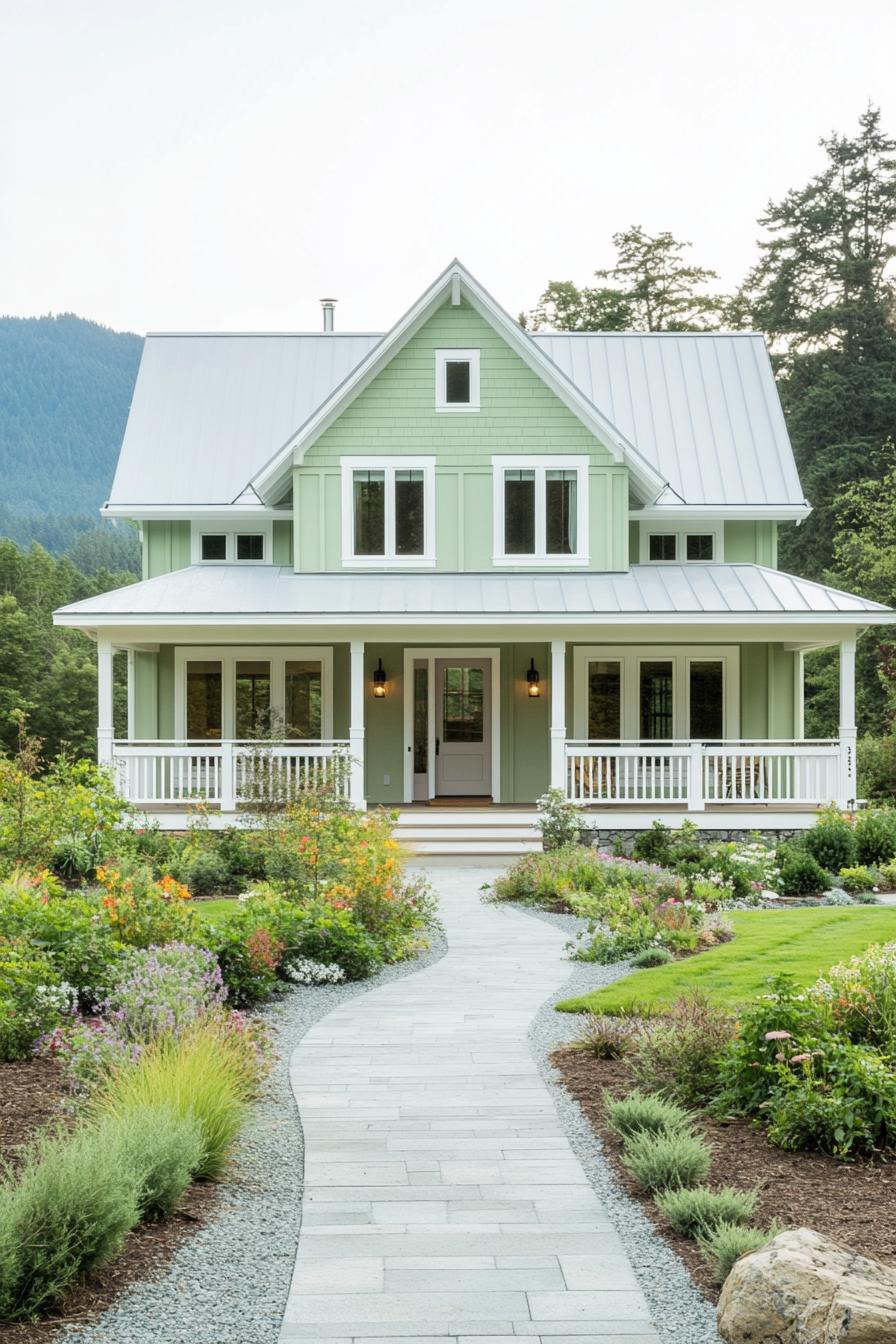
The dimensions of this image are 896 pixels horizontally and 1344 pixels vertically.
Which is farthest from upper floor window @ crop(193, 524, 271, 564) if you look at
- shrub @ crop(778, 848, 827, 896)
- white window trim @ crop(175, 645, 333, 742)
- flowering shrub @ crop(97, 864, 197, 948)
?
flowering shrub @ crop(97, 864, 197, 948)

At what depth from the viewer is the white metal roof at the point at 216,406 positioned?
2234 cm

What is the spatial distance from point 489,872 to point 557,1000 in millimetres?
7508

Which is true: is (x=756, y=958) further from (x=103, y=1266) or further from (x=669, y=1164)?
(x=103, y=1266)

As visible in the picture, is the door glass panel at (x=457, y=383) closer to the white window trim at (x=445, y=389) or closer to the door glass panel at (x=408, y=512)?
the white window trim at (x=445, y=389)

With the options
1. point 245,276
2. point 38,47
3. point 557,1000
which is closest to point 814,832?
point 557,1000

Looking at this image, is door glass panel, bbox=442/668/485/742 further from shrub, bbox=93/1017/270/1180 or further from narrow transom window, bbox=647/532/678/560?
shrub, bbox=93/1017/270/1180

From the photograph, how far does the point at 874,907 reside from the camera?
43.1 ft

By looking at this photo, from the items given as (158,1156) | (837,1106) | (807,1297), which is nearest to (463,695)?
(837,1106)

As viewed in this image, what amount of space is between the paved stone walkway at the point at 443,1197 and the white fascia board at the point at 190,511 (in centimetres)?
1384

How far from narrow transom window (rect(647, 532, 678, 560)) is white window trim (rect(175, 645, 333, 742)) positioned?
571 cm

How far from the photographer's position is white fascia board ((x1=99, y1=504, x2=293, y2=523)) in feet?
70.8

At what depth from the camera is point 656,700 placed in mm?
21047

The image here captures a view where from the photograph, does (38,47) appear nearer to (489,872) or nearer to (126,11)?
(126,11)

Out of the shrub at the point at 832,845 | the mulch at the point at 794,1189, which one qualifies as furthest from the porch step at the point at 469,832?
the mulch at the point at 794,1189
